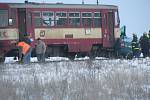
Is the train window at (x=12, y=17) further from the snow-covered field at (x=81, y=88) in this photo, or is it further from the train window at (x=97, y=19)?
the snow-covered field at (x=81, y=88)

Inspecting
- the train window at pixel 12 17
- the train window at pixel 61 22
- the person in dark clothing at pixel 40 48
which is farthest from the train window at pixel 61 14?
the person in dark clothing at pixel 40 48

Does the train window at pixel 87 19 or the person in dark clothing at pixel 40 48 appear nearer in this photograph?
the person in dark clothing at pixel 40 48

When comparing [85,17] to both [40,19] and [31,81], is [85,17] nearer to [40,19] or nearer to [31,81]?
[40,19]

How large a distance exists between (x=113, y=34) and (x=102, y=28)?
1020 mm

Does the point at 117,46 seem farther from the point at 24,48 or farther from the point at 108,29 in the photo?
the point at 24,48

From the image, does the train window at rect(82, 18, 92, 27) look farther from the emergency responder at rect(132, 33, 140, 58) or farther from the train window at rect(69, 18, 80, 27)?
the emergency responder at rect(132, 33, 140, 58)

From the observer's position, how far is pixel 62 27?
27.8 meters

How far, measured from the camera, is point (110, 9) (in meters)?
29.7

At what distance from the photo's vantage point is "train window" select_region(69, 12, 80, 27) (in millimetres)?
28109

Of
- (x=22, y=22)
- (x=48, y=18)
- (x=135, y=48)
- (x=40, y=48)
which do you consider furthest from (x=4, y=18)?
(x=135, y=48)

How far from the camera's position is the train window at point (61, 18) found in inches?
1092

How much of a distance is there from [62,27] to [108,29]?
3227 mm

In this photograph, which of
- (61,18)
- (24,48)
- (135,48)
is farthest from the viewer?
(135,48)

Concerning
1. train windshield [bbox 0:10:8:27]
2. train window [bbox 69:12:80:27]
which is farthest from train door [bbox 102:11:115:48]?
train windshield [bbox 0:10:8:27]
